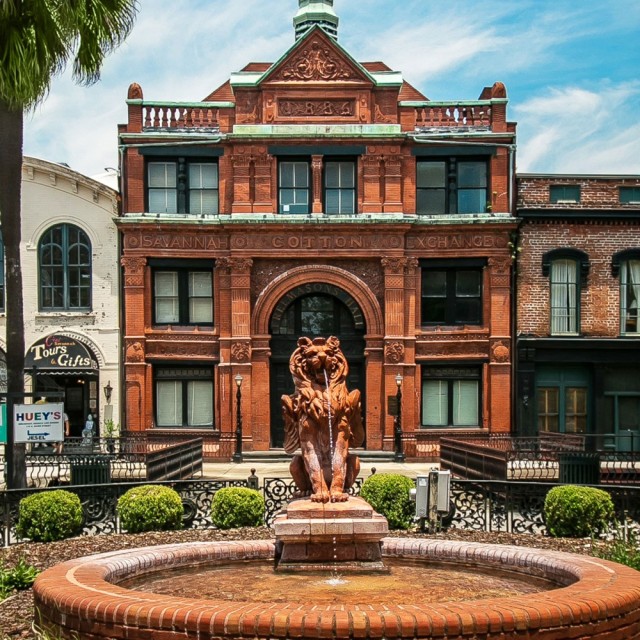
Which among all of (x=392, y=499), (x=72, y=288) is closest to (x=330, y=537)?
(x=392, y=499)

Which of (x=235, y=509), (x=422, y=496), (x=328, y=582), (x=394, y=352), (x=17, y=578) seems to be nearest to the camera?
(x=328, y=582)

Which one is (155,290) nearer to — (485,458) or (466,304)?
(466,304)

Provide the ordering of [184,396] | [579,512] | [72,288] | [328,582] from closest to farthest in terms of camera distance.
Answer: [328,582]
[579,512]
[184,396]
[72,288]

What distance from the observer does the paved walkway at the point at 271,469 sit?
32000 millimetres

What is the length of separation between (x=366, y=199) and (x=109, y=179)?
49.4 feet

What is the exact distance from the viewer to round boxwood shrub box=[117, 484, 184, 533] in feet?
58.7

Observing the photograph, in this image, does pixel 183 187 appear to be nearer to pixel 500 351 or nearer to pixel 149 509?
pixel 500 351

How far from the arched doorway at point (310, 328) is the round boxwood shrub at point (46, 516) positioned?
2203cm

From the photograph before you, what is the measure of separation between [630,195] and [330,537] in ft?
99.9

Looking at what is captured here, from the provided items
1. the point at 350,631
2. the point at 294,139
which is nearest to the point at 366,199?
the point at 294,139

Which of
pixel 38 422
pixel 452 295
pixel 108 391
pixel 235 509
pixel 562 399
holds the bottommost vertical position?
pixel 235 509

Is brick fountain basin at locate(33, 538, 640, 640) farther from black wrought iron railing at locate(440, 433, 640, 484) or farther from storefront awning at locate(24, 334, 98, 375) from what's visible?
storefront awning at locate(24, 334, 98, 375)

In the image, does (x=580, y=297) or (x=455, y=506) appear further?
(x=580, y=297)

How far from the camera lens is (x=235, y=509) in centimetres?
1830
